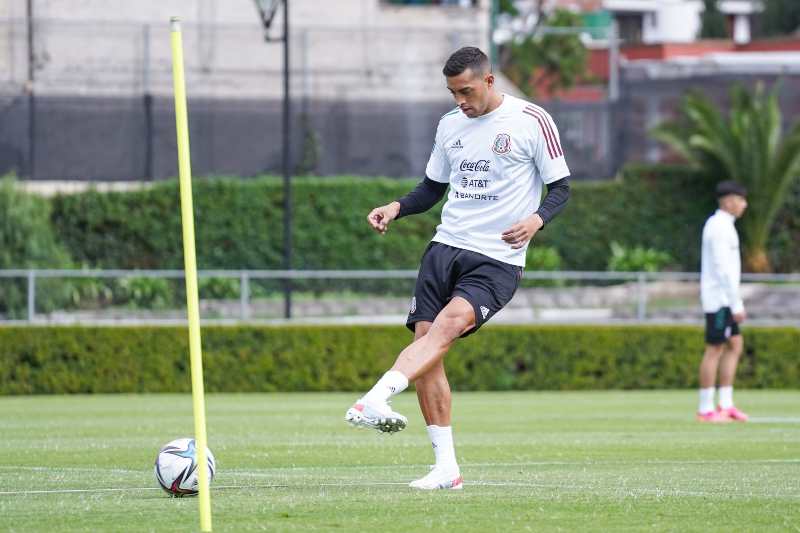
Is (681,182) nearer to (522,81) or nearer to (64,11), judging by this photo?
(64,11)

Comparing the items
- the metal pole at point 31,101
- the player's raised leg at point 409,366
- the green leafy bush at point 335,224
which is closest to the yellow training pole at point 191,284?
the player's raised leg at point 409,366

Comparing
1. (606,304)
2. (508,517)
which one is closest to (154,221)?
(606,304)

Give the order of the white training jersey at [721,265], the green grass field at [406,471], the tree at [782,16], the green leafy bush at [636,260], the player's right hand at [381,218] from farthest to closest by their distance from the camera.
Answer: the tree at [782,16] < the green leafy bush at [636,260] < the white training jersey at [721,265] < the player's right hand at [381,218] < the green grass field at [406,471]

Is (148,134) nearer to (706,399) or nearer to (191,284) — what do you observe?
(706,399)

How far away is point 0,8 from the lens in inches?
1433

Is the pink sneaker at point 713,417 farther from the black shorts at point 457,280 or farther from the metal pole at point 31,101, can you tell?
the metal pole at point 31,101

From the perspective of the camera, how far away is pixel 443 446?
900 cm

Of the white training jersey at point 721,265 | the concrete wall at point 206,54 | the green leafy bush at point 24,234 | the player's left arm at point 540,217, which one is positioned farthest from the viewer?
the concrete wall at point 206,54

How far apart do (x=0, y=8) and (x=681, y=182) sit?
16156 mm

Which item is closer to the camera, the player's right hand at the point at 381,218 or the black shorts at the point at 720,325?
the player's right hand at the point at 381,218

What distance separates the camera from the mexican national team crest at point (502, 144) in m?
9.09

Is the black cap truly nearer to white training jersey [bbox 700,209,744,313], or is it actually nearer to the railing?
white training jersey [bbox 700,209,744,313]

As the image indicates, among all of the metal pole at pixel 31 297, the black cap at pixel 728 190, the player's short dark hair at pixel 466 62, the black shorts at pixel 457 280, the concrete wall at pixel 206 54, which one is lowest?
the metal pole at pixel 31 297

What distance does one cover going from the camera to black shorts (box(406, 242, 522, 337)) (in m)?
9.01
